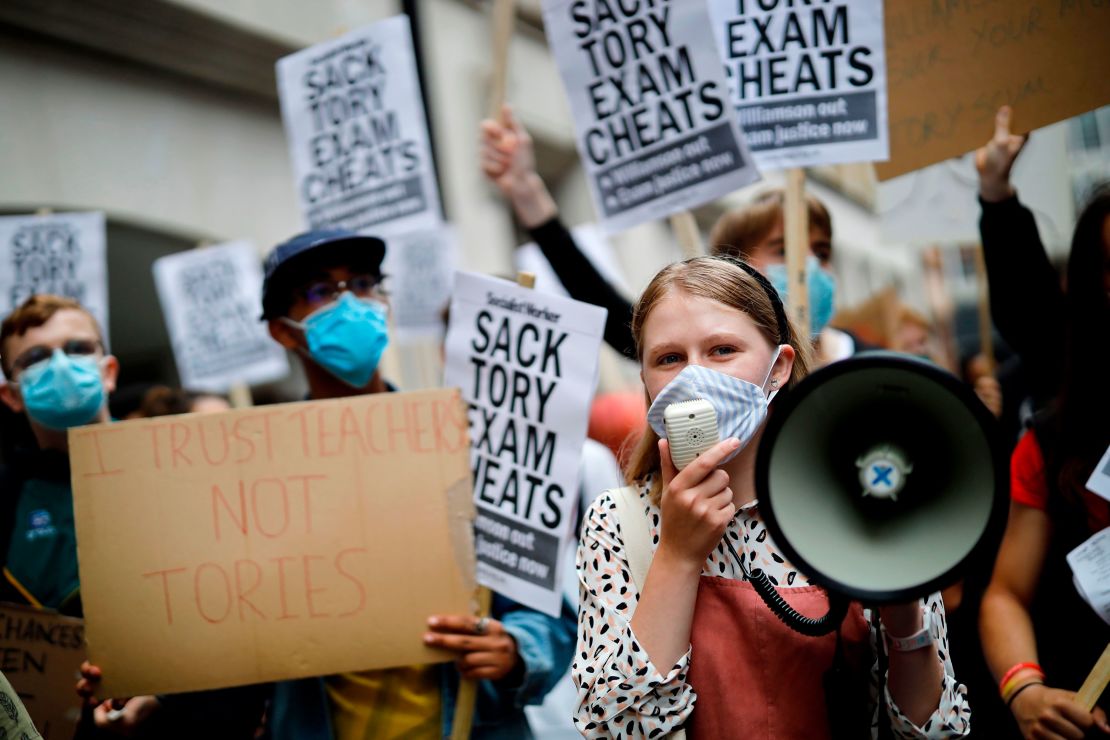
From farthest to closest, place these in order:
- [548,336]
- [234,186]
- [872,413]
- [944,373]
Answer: [234,186] < [548,336] < [872,413] < [944,373]

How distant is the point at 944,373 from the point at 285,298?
172 centimetres

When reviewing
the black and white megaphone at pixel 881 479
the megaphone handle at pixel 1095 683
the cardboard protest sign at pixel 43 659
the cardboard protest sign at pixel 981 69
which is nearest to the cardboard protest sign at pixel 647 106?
the cardboard protest sign at pixel 981 69

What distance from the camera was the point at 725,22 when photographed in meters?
2.77

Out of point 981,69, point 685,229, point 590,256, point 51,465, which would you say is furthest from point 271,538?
point 590,256

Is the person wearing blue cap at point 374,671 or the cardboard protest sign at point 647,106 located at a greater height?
the cardboard protest sign at point 647,106

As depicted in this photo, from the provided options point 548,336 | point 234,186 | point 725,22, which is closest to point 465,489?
point 548,336

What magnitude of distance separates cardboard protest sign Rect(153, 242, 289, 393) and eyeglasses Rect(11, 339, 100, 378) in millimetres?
2027

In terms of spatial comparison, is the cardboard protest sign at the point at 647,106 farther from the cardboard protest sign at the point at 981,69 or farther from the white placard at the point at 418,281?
the white placard at the point at 418,281

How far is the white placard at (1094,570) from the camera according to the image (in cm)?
179

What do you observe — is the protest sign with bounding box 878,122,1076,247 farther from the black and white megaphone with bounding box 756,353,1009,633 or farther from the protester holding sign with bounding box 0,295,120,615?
the protester holding sign with bounding box 0,295,120,615

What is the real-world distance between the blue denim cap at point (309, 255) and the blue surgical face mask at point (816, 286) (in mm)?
1109

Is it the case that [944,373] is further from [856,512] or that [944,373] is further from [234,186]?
[234,186]

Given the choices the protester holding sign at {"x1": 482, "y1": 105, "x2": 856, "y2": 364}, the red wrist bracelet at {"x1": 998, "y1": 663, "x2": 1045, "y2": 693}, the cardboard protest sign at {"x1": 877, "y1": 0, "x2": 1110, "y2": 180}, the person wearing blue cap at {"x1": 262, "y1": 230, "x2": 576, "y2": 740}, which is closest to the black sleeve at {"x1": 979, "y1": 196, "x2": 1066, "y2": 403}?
the cardboard protest sign at {"x1": 877, "y1": 0, "x2": 1110, "y2": 180}

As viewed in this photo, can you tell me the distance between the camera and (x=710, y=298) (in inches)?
66.2
